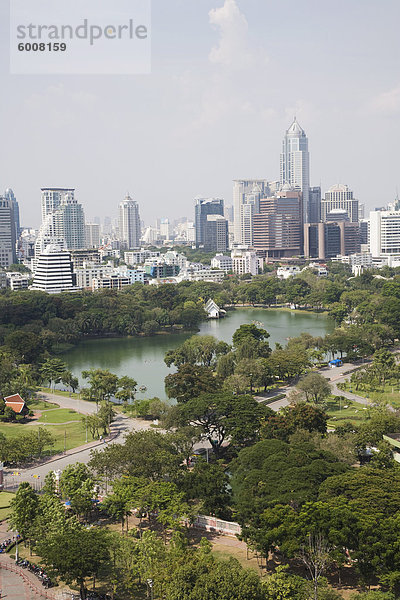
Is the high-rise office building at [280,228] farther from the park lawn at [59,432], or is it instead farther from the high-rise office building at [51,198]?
the park lawn at [59,432]

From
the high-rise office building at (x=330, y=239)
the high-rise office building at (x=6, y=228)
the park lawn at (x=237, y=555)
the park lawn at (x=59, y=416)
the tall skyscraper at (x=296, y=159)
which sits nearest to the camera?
the park lawn at (x=237, y=555)

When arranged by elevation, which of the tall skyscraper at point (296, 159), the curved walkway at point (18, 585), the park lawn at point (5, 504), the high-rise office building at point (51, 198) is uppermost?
the tall skyscraper at point (296, 159)

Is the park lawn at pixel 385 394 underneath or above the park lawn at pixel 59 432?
above

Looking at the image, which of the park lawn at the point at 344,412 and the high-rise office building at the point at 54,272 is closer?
the park lawn at the point at 344,412

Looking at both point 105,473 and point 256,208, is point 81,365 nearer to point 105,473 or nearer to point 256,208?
point 105,473

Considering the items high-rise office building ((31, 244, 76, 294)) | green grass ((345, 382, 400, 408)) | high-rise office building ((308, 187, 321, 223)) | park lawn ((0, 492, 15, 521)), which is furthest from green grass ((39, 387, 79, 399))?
high-rise office building ((308, 187, 321, 223))

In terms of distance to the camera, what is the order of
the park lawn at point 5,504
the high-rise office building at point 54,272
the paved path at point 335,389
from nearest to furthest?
the park lawn at point 5,504, the paved path at point 335,389, the high-rise office building at point 54,272

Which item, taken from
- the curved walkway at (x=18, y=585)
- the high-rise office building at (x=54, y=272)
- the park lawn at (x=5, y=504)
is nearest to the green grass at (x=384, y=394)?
the park lawn at (x=5, y=504)

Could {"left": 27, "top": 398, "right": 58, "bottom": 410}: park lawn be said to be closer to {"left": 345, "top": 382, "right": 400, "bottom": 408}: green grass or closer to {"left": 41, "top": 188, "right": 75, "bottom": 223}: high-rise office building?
{"left": 345, "top": 382, "right": 400, "bottom": 408}: green grass
